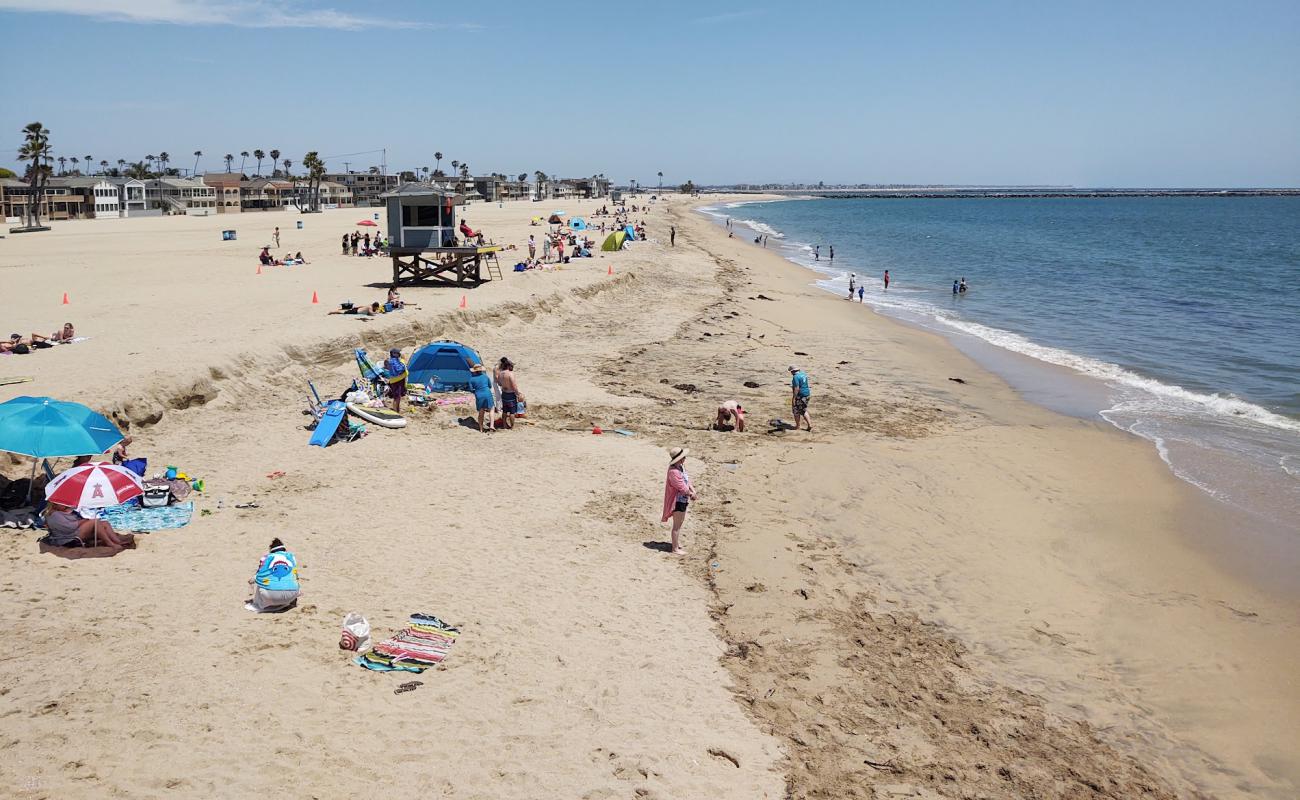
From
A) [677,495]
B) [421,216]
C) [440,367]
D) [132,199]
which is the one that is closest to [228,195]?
[132,199]

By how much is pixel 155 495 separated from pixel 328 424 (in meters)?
3.43

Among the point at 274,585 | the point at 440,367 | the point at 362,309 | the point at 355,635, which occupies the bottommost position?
the point at 355,635

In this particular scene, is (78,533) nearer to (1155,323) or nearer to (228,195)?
(1155,323)

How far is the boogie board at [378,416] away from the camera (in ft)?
47.5

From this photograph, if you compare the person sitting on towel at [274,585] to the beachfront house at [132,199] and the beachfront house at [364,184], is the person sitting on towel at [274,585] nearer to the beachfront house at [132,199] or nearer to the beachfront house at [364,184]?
the beachfront house at [132,199]

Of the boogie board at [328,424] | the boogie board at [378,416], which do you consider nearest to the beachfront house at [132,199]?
the boogie board at [378,416]

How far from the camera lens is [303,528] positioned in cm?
1035

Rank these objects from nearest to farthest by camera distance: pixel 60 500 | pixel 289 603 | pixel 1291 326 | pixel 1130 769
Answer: pixel 1130 769
pixel 289 603
pixel 60 500
pixel 1291 326

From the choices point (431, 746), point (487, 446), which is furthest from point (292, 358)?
point (431, 746)

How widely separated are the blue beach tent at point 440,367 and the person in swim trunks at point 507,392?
215cm

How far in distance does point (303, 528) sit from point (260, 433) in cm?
420

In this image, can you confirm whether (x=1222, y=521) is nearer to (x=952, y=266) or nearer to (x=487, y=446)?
(x=487, y=446)

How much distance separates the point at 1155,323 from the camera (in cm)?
3197

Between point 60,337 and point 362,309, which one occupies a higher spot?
point 362,309
